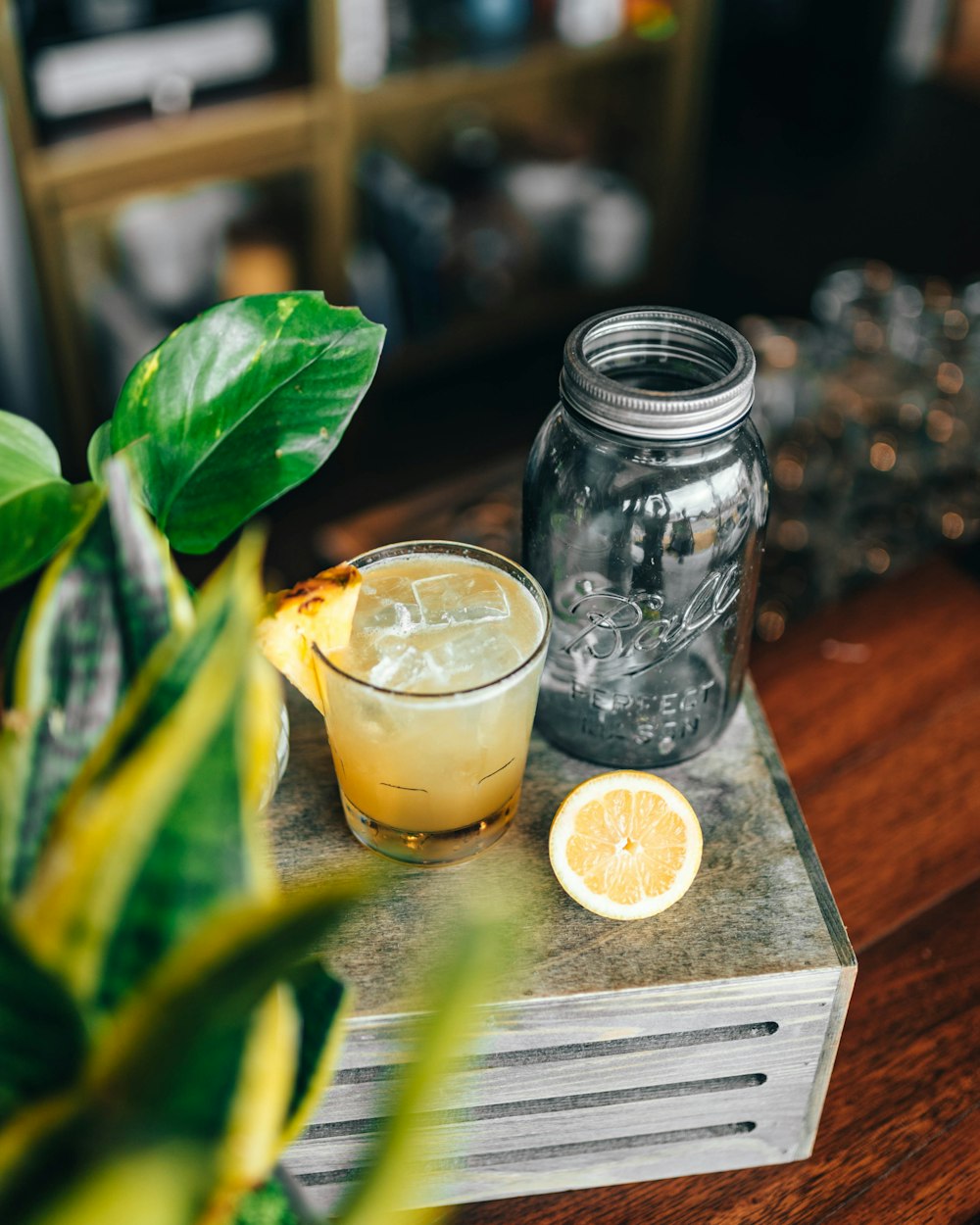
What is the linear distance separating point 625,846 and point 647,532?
0.17m

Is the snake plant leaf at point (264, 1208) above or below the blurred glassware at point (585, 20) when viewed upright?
above

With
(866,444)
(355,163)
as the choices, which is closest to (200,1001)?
(866,444)

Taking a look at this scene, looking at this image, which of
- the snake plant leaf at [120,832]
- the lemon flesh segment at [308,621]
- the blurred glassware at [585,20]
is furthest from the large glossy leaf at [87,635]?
the blurred glassware at [585,20]

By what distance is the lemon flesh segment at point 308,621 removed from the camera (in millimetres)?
586

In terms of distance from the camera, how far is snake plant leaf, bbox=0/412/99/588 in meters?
0.55

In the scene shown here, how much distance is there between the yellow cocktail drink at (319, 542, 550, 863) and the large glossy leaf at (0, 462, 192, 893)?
17 centimetres

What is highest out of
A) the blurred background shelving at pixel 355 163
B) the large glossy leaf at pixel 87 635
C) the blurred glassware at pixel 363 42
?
the large glossy leaf at pixel 87 635

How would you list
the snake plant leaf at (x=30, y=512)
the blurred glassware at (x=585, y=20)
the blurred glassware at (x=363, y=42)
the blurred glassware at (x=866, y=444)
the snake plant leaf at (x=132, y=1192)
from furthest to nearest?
the blurred glassware at (x=585, y=20)
the blurred glassware at (x=363, y=42)
the blurred glassware at (x=866, y=444)
the snake plant leaf at (x=30, y=512)
the snake plant leaf at (x=132, y=1192)

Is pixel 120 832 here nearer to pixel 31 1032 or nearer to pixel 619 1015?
pixel 31 1032

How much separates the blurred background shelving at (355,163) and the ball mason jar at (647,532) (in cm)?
143

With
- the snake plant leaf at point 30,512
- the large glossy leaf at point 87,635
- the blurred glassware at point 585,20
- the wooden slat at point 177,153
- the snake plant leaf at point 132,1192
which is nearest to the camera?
the snake plant leaf at point 132,1192

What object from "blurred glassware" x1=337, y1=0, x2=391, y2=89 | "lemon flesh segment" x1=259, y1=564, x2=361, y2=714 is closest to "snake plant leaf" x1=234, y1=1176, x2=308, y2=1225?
"lemon flesh segment" x1=259, y1=564, x2=361, y2=714

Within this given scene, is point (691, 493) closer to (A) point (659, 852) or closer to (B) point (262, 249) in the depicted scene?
(A) point (659, 852)

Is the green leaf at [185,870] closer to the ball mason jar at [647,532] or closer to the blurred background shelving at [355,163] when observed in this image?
the ball mason jar at [647,532]
